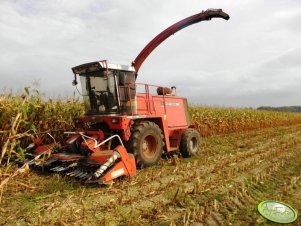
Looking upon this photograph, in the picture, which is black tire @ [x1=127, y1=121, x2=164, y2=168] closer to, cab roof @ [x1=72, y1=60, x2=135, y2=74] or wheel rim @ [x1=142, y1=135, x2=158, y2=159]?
wheel rim @ [x1=142, y1=135, x2=158, y2=159]

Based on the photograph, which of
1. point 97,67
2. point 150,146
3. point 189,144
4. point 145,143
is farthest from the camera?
point 189,144

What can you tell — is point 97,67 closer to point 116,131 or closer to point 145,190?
point 116,131

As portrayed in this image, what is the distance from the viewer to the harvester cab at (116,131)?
18.3ft

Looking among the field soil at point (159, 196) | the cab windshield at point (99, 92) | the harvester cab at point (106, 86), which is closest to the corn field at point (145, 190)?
the field soil at point (159, 196)

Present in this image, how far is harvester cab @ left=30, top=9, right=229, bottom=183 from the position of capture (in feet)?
18.3

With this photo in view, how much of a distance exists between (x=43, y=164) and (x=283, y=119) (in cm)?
2841

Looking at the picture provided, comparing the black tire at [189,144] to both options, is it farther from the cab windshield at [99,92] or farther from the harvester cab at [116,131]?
the cab windshield at [99,92]

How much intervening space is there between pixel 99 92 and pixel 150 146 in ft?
5.40

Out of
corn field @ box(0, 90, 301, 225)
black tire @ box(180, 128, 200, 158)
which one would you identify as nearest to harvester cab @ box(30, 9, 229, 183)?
black tire @ box(180, 128, 200, 158)

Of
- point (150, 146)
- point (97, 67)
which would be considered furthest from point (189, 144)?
point (97, 67)

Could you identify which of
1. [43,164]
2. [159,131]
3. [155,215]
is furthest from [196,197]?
[43,164]

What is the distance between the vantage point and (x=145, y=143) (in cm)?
702

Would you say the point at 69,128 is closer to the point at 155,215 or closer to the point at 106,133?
the point at 106,133

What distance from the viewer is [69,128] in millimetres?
8266
